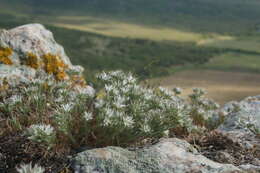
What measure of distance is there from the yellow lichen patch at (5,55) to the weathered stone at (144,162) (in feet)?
20.6

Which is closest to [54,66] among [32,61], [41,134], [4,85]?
[32,61]

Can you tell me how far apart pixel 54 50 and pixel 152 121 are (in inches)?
267

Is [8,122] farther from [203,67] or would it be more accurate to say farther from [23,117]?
[203,67]

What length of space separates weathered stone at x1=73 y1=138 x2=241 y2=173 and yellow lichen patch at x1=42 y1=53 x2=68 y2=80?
622 centimetres

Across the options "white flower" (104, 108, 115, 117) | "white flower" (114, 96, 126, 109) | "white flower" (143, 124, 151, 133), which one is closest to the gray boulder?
"white flower" (114, 96, 126, 109)

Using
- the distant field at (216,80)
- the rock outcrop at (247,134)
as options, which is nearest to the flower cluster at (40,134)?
the rock outcrop at (247,134)

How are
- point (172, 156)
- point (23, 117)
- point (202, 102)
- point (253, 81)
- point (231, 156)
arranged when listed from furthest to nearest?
point (253, 81) < point (202, 102) < point (23, 117) < point (231, 156) < point (172, 156)

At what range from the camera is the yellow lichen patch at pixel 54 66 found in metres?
10.9

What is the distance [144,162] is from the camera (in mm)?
4824

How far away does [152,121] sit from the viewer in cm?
580

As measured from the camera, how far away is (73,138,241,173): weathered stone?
4.72 meters

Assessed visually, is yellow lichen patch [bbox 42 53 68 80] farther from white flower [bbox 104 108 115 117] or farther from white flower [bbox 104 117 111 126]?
white flower [bbox 104 117 111 126]

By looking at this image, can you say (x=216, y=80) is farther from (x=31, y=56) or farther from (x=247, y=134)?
(x=247, y=134)

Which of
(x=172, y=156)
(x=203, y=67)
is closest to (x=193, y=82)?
(x=203, y=67)
